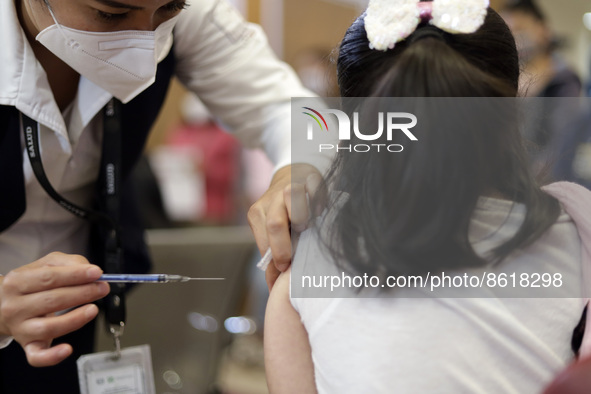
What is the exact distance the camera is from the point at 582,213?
2.66 feet

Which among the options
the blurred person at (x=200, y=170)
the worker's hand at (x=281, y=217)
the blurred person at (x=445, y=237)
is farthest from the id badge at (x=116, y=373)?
the blurred person at (x=200, y=170)

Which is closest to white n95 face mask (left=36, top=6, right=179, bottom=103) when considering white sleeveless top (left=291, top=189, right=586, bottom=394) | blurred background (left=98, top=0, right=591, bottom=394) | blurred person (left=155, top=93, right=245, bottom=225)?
blurred background (left=98, top=0, right=591, bottom=394)

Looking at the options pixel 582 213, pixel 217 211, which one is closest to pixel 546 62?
pixel 217 211

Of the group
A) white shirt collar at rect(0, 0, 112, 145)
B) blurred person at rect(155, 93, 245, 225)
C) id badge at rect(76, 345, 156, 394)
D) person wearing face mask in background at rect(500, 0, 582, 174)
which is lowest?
blurred person at rect(155, 93, 245, 225)

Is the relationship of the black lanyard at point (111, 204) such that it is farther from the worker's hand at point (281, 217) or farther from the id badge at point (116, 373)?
the worker's hand at point (281, 217)

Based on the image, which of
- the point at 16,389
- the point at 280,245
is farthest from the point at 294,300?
the point at 16,389

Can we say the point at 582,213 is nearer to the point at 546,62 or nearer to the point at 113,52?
the point at 113,52

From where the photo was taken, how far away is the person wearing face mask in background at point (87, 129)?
89 cm

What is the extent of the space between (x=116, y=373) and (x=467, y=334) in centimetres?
66

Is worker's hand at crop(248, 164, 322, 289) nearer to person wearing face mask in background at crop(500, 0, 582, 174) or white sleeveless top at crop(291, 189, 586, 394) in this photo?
white sleeveless top at crop(291, 189, 586, 394)

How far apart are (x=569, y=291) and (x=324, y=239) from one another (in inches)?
12.7

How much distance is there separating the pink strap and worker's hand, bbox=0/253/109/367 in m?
0.64

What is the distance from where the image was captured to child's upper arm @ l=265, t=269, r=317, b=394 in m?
0.85

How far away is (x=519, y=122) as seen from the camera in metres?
0.84
